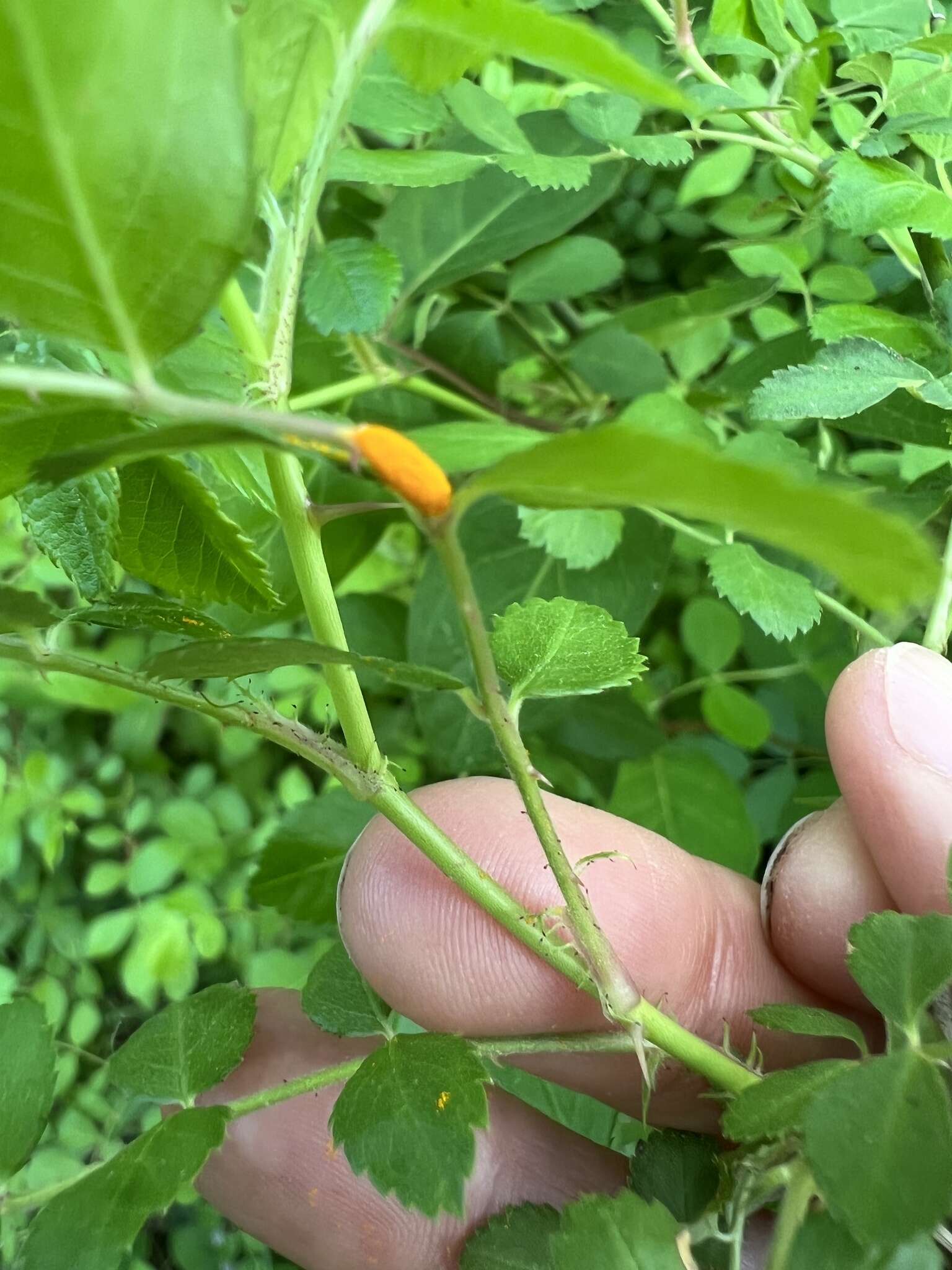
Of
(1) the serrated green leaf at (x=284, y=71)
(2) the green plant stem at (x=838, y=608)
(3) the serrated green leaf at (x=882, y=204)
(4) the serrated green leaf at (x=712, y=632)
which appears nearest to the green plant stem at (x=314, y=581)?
(1) the serrated green leaf at (x=284, y=71)

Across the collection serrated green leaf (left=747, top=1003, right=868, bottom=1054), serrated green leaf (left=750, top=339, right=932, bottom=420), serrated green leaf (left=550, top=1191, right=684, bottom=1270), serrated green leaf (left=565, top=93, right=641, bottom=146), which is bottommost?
serrated green leaf (left=550, top=1191, right=684, bottom=1270)

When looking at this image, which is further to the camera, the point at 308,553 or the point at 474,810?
the point at 474,810

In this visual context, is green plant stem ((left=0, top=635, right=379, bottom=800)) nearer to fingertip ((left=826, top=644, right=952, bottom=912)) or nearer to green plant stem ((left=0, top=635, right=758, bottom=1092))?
green plant stem ((left=0, top=635, right=758, bottom=1092))

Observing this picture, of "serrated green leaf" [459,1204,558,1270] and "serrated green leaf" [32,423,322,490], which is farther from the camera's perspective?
"serrated green leaf" [459,1204,558,1270]

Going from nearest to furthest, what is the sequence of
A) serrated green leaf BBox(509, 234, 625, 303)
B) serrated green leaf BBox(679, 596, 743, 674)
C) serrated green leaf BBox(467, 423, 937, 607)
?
serrated green leaf BBox(467, 423, 937, 607)
serrated green leaf BBox(509, 234, 625, 303)
serrated green leaf BBox(679, 596, 743, 674)

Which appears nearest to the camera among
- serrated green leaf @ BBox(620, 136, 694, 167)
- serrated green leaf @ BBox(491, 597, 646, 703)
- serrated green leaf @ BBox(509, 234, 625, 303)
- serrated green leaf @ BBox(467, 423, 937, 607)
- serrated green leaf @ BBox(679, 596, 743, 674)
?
serrated green leaf @ BBox(467, 423, 937, 607)

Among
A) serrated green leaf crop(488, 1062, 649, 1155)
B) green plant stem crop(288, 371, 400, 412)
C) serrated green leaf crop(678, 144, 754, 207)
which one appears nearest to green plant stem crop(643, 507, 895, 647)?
green plant stem crop(288, 371, 400, 412)

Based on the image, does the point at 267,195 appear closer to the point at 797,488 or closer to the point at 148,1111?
the point at 797,488

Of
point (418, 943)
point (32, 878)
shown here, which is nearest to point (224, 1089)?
point (418, 943)
